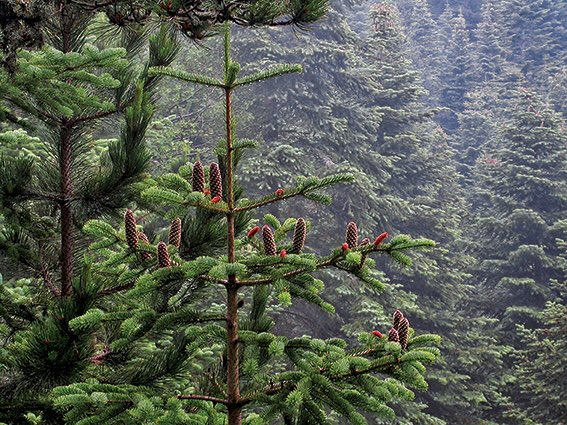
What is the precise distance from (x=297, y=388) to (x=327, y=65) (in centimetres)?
1859

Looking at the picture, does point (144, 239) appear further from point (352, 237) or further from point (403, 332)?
point (403, 332)

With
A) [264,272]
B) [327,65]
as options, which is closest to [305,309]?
[327,65]

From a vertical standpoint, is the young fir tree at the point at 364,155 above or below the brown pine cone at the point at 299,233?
below

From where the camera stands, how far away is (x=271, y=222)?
3184mm

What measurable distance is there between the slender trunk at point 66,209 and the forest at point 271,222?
14 mm

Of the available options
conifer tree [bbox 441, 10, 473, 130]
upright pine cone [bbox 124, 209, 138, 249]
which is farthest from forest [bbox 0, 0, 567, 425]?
conifer tree [bbox 441, 10, 473, 130]

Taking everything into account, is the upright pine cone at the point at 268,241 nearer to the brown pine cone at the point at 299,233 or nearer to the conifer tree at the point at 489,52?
the brown pine cone at the point at 299,233

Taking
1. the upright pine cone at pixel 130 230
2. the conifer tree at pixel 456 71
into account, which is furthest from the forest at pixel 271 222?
the conifer tree at pixel 456 71

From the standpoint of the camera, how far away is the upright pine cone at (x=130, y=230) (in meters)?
2.76

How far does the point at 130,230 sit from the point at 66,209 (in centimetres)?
163

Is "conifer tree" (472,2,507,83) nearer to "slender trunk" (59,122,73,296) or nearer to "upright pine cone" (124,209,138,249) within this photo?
"slender trunk" (59,122,73,296)

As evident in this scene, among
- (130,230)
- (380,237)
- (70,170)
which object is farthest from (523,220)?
(130,230)

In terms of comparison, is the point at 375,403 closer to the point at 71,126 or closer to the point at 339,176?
the point at 339,176

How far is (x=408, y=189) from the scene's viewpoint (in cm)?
2053
